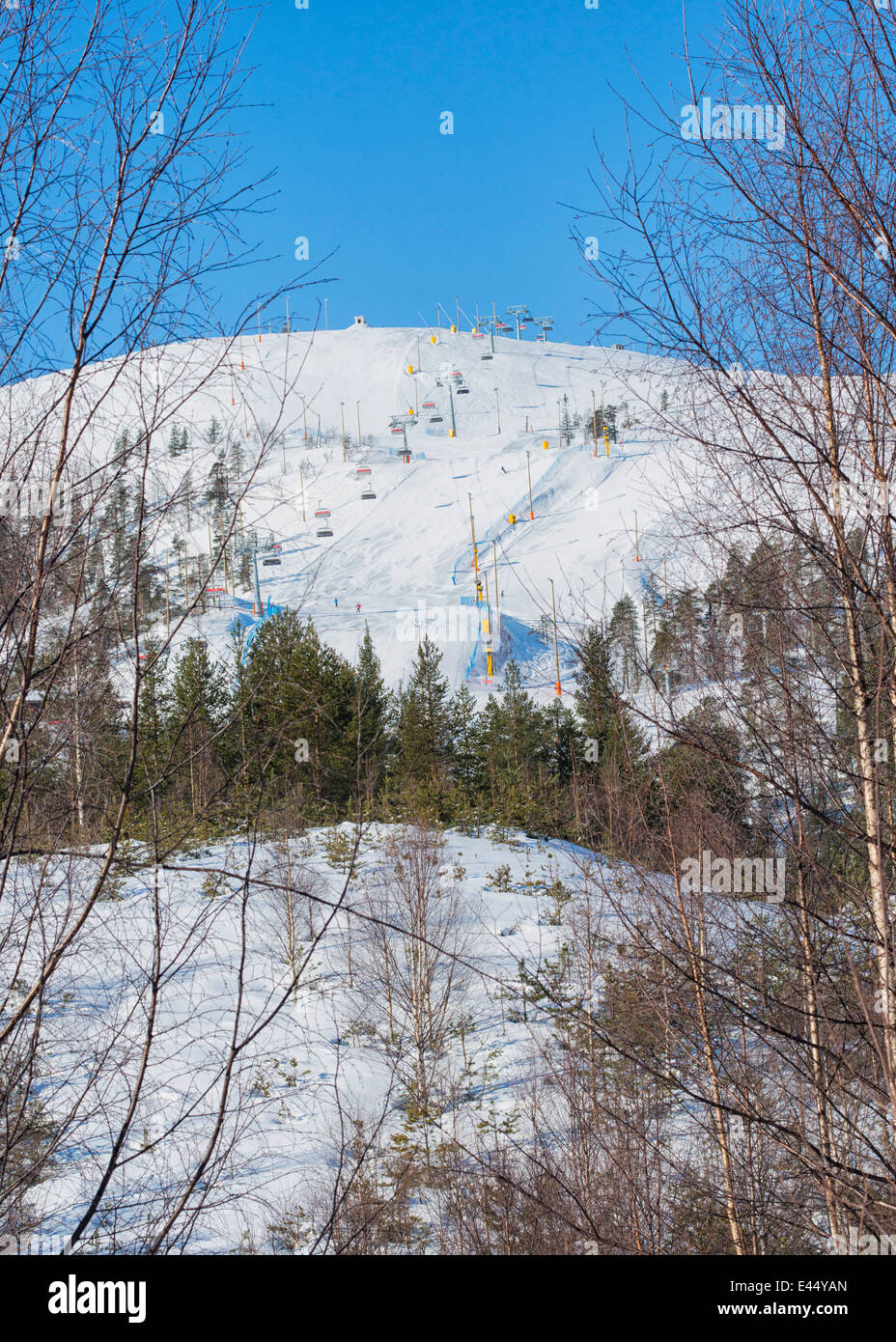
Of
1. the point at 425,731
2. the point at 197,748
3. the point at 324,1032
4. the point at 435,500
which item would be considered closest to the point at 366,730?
the point at 324,1032

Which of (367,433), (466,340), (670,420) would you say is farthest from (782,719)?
(466,340)

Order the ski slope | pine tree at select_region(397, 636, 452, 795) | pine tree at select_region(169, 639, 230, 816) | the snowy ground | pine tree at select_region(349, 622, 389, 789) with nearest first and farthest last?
pine tree at select_region(349, 622, 389, 789) < pine tree at select_region(169, 639, 230, 816) < the ski slope < the snowy ground < pine tree at select_region(397, 636, 452, 795)

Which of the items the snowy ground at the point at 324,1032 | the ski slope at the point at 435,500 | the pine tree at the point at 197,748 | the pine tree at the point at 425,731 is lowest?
the snowy ground at the point at 324,1032

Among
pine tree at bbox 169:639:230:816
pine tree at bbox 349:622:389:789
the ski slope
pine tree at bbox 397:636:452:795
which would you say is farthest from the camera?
pine tree at bbox 397:636:452:795

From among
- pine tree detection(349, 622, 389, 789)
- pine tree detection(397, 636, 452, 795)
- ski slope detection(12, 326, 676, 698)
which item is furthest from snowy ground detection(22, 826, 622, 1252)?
pine tree detection(397, 636, 452, 795)

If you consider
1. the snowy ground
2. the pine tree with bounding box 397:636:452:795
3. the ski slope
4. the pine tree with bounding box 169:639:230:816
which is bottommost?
the snowy ground

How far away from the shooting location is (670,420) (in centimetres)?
352

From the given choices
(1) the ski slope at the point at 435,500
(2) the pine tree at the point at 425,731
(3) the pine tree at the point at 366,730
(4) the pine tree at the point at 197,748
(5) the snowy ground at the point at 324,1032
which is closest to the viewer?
(3) the pine tree at the point at 366,730

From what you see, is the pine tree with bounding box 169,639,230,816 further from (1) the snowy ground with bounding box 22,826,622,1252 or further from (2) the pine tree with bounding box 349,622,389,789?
(1) the snowy ground with bounding box 22,826,622,1252

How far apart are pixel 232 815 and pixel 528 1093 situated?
43.1 feet

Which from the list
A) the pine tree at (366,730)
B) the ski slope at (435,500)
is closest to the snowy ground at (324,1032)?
the pine tree at (366,730)

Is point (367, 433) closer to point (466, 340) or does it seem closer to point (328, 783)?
point (466, 340)

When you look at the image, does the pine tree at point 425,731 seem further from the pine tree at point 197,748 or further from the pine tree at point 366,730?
the pine tree at point 197,748
